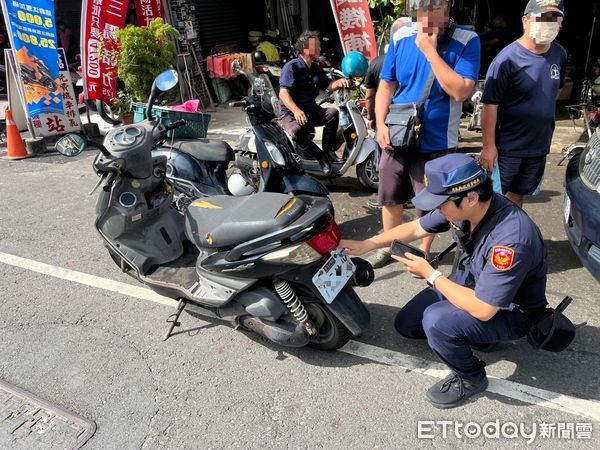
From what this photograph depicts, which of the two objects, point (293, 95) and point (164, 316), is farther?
point (293, 95)

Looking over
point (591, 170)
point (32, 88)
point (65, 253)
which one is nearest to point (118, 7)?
point (32, 88)

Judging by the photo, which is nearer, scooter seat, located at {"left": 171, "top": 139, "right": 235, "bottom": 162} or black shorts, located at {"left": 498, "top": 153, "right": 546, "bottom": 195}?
black shorts, located at {"left": 498, "top": 153, "right": 546, "bottom": 195}

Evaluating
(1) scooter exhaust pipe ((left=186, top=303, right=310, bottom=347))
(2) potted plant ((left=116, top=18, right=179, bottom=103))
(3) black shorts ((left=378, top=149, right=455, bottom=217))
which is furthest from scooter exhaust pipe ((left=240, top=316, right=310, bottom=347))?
(2) potted plant ((left=116, top=18, right=179, bottom=103))

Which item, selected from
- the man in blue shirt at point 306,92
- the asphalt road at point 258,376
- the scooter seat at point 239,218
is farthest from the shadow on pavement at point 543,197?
the scooter seat at point 239,218

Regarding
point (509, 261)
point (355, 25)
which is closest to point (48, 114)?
point (355, 25)

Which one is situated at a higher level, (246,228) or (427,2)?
(427,2)

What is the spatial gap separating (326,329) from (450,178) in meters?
1.17

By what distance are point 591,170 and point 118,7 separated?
24.4ft

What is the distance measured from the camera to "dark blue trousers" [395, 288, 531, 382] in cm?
235

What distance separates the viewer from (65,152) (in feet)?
8.95

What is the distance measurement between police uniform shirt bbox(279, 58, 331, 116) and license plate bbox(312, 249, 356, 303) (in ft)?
9.19

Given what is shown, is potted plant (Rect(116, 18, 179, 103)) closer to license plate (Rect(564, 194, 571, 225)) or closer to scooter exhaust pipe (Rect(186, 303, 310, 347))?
scooter exhaust pipe (Rect(186, 303, 310, 347))

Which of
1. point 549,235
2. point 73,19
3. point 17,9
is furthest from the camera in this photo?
point 73,19

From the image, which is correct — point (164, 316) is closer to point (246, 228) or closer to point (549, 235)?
point (246, 228)
